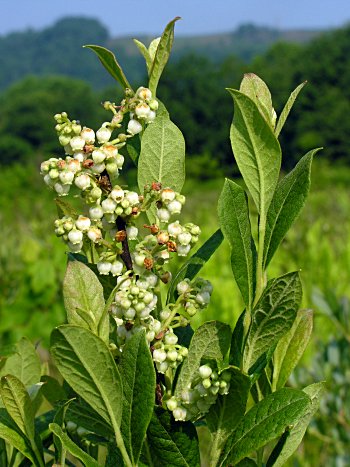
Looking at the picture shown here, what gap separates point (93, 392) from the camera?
595mm

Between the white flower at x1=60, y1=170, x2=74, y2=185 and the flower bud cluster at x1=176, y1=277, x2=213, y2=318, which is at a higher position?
the white flower at x1=60, y1=170, x2=74, y2=185

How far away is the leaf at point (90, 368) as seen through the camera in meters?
0.57

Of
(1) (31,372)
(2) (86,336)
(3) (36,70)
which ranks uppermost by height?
(2) (86,336)

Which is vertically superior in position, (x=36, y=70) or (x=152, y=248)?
(x=152, y=248)

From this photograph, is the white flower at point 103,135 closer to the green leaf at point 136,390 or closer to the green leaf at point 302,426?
the green leaf at point 136,390

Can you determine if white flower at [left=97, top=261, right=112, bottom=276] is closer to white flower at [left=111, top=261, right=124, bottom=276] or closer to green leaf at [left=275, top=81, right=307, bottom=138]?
white flower at [left=111, top=261, right=124, bottom=276]

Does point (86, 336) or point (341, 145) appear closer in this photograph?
point (86, 336)

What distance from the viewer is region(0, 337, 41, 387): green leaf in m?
0.80

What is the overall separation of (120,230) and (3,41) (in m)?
170

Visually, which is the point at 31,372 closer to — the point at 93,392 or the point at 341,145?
the point at 93,392

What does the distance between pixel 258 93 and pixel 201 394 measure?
0.99ft

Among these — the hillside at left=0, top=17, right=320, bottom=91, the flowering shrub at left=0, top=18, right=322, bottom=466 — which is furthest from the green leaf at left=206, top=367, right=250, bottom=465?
the hillside at left=0, top=17, right=320, bottom=91

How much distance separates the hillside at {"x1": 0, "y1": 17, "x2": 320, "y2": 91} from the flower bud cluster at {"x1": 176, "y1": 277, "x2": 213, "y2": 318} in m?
128

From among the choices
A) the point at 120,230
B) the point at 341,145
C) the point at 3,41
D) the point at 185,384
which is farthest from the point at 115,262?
the point at 3,41
